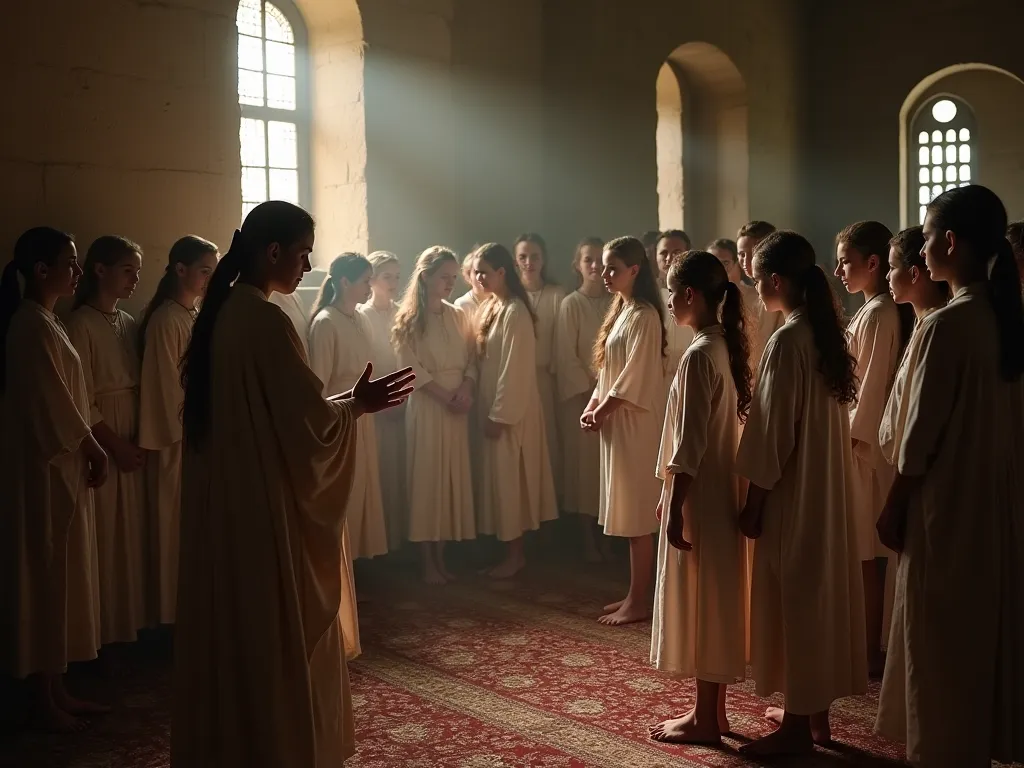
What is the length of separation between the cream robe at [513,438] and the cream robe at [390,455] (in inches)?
20.8

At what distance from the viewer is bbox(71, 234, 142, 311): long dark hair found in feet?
16.9

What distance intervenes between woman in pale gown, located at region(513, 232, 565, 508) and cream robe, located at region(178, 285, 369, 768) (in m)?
4.35

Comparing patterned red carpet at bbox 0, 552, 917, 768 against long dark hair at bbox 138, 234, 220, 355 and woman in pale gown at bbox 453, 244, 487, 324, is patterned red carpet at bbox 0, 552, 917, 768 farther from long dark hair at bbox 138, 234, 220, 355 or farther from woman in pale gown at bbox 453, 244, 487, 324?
woman in pale gown at bbox 453, 244, 487, 324

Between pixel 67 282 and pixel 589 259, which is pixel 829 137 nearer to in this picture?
pixel 589 259

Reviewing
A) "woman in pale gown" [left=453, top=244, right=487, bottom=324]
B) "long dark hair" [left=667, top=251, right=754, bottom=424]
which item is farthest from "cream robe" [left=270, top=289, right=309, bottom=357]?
"long dark hair" [left=667, top=251, right=754, bottom=424]

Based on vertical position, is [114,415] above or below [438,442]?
above

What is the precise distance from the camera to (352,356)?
6.36m

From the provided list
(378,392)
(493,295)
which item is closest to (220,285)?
(378,392)

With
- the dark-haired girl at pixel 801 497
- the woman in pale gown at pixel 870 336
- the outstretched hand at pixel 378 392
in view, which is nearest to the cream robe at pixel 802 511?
the dark-haired girl at pixel 801 497

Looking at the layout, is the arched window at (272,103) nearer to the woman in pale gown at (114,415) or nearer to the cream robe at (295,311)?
the cream robe at (295,311)

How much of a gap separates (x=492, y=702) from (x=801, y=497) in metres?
1.71

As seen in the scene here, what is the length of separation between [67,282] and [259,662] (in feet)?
7.21

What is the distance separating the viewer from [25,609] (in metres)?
4.45

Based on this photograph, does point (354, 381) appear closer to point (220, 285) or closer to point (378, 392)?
point (378, 392)
